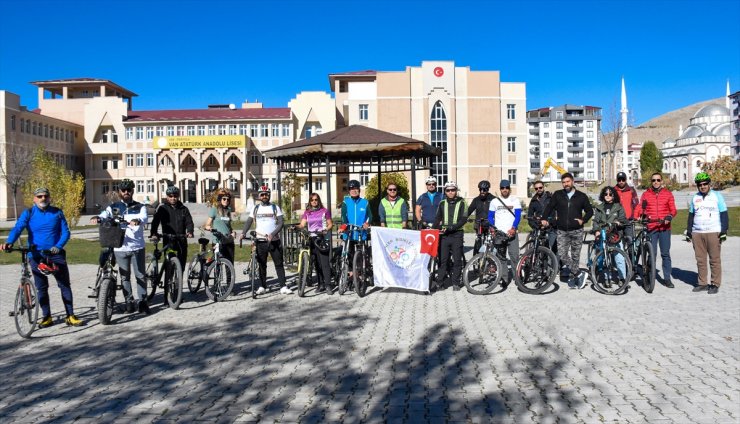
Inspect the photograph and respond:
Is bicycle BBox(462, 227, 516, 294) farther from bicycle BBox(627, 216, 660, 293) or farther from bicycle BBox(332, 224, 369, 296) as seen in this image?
bicycle BBox(627, 216, 660, 293)

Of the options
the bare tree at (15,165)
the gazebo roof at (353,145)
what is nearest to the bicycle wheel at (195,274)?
the gazebo roof at (353,145)

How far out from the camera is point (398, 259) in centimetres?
1081

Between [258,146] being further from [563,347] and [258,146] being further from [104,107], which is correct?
[563,347]

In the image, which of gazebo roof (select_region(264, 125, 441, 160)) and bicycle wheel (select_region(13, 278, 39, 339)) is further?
gazebo roof (select_region(264, 125, 441, 160))

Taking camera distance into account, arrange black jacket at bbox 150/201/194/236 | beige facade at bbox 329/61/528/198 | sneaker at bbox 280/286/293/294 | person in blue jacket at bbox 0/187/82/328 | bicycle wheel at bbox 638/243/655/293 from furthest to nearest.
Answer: beige facade at bbox 329/61/528/198
sneaker at bbox 280/286/293/294
bicycle wheel at bbox 638/243/655/293
black jacket at bbox 150/201/194/236
person in blue jacket at bbox 0/187/82/328

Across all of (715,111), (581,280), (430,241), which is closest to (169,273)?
(430,241)

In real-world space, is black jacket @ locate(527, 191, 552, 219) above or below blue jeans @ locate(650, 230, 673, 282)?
above

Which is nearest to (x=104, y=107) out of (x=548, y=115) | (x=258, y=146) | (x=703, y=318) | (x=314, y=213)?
(x=258, y=146)

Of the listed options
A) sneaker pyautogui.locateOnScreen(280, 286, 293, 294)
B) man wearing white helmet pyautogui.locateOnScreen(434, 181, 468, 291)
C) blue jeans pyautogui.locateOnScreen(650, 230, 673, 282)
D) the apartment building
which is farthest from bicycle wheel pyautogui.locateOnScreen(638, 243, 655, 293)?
the apartment building

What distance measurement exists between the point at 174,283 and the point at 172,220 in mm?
1014

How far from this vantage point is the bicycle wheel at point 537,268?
1048cm

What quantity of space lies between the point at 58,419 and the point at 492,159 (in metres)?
61.7

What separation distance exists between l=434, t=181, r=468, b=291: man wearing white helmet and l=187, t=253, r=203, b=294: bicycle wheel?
13.7 feet

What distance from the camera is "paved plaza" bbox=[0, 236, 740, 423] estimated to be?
4.89m
